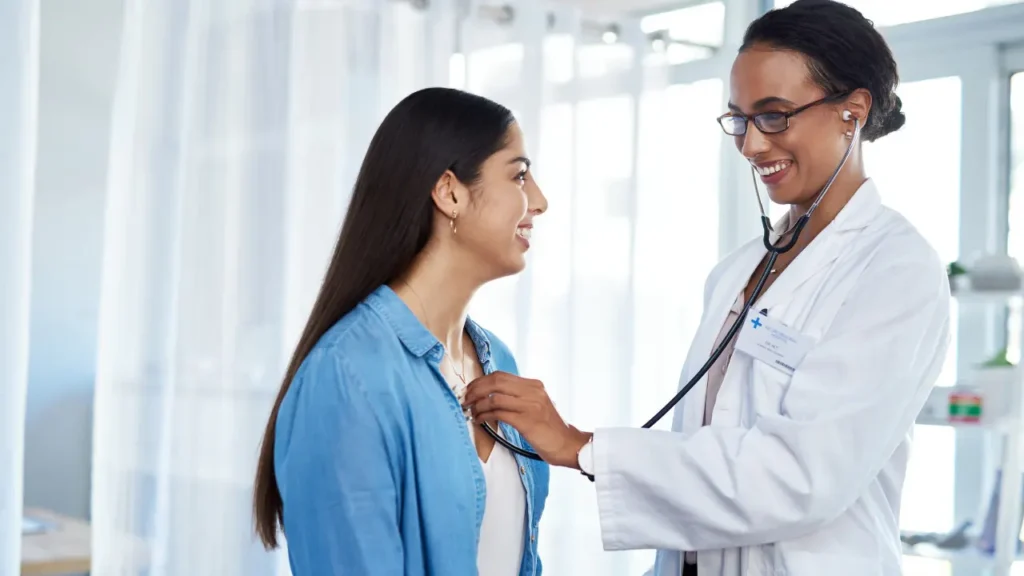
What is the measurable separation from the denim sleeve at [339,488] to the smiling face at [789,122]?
672 mm

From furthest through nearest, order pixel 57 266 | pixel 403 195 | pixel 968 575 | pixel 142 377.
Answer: pixel 57 266 < pixel 968 575 < pixel 142 377 < pixel 403 195

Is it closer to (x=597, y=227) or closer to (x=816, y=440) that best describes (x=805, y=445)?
(x=816, y=440)

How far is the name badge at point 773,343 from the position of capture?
141cm

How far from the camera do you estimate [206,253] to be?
94.5 inches

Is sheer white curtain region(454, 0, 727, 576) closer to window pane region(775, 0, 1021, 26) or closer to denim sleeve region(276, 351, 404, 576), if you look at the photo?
window pane region(775, 0, 1021, 26)

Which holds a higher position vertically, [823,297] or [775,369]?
[823,297]

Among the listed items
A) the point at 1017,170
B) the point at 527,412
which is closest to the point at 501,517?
the point at 527,412

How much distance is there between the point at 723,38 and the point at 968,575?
1.88 meters

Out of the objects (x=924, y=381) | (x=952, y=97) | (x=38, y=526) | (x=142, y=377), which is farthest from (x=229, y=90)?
(x=952, y=97)

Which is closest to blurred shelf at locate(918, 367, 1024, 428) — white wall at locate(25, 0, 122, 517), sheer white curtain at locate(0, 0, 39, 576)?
sheer white curtain at locate(0, 0, 39, 576)

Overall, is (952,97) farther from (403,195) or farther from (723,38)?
(403,195)

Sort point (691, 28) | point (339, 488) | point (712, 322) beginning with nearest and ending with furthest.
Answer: point (339, 488), point (712, 322), point (691, 28)

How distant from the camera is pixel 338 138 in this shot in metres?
2.55

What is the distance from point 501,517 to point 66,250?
250 centimetres
